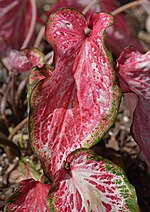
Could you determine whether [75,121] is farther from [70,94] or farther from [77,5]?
[77,5]

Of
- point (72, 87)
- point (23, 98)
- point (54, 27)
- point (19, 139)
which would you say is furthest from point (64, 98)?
point (23, 98)

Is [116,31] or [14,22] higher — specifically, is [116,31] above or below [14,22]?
below

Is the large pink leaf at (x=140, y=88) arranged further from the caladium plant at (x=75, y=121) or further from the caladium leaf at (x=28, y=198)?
the caladium leaf at (x=28, y=198)

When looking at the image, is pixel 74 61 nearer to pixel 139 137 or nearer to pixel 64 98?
pixel 64 98

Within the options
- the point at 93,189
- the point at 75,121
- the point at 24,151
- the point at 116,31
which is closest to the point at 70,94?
the point at 75,121

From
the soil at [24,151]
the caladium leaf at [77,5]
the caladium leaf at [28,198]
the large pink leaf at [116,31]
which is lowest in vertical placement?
the soil at [24,151]

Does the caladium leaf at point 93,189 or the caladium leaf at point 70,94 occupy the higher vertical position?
the caladium leaf at point 70,94

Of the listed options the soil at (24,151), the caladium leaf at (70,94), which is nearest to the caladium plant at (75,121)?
the caladium leaf at (70,94)
